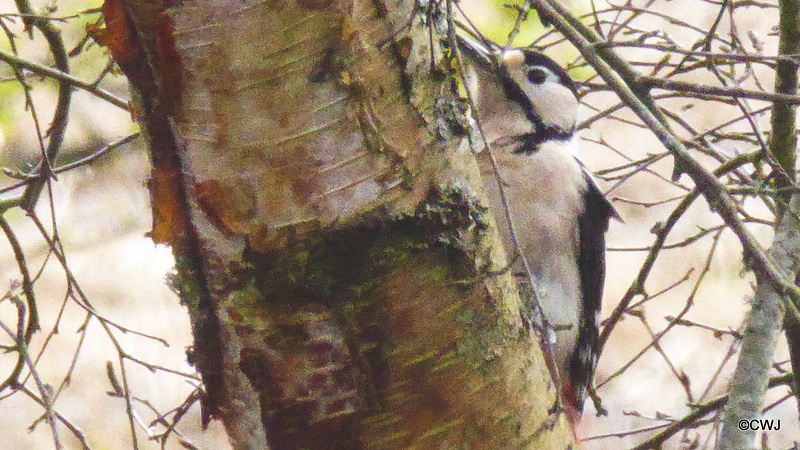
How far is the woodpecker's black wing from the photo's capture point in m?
2.36

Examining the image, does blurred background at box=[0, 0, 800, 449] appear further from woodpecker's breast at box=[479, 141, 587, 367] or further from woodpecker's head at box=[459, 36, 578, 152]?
woodpecker's breast at box=[479, 141, 587, 367]

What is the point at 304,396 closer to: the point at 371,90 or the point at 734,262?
the point at 371,90

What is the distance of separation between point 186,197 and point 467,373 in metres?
0.35

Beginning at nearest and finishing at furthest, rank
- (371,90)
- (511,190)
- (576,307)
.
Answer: (371,90), (511,190), (576,307)

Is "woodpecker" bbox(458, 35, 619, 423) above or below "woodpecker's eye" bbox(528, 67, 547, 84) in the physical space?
below

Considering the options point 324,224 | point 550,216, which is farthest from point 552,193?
point 324,224

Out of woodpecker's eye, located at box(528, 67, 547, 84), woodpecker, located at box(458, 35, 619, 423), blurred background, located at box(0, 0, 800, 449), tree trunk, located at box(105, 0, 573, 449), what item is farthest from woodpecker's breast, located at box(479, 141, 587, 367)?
blurred background, located at box(0, 0, 800, 449)

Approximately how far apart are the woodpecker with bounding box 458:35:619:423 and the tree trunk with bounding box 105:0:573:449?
3.98 ft

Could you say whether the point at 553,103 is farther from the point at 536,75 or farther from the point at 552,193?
the point at 552,193

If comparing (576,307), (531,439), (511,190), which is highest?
(511,190)

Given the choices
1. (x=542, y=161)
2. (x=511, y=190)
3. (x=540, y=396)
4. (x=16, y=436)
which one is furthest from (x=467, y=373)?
(x=16, y=436)

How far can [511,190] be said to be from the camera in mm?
2141

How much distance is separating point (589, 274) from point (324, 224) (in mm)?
1713

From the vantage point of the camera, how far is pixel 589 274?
2.43 m
